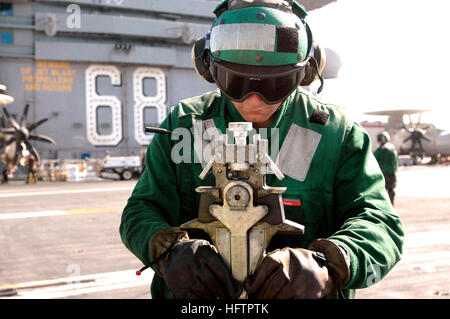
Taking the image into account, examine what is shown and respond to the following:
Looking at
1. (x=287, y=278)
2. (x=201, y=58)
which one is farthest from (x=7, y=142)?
(x=287, y=278)

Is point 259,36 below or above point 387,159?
above

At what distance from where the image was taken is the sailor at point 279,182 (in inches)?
54.5

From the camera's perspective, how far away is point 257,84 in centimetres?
159

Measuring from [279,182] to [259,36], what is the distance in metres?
0.62

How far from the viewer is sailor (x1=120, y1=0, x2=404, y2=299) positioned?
138 centimetres

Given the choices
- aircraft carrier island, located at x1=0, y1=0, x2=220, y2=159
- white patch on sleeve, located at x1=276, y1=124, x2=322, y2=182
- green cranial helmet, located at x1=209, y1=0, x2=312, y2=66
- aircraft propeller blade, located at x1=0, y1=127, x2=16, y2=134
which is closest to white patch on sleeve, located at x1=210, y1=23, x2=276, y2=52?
green cranial helmet, located at x1=209, y1=0, x2=312, y2=66

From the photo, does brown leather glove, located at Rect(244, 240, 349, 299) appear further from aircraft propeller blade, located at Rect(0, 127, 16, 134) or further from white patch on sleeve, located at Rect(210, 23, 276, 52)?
aircraft propeller blade, located at Rect(0, 127, 16, 134)

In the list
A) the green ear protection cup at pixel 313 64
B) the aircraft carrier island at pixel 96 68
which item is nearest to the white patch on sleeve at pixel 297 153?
the green ear protection cup at pixel 313 64

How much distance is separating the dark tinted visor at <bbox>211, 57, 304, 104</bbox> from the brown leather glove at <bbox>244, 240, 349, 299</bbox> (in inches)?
21.6

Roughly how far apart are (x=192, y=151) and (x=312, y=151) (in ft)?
1.58

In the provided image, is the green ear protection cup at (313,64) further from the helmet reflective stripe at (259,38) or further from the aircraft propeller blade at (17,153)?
the aircraft propeller blade at (17,153)

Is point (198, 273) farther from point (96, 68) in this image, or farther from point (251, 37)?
point (96, 68)

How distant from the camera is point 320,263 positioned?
145cm
